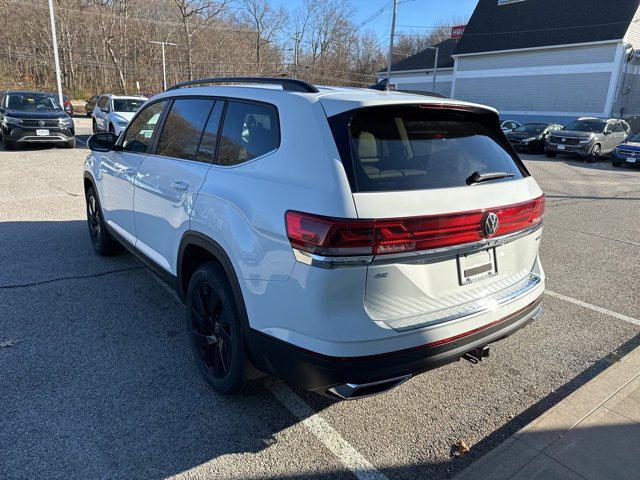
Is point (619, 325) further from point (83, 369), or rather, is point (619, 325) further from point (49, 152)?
point (49, 152)

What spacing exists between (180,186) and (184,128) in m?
0.57

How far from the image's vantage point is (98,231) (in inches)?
211

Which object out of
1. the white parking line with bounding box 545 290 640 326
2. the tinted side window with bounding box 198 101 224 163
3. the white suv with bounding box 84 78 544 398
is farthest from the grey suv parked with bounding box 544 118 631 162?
the tinted side window with bounding box 198 101 224 163

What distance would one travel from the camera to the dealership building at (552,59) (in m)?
28.1

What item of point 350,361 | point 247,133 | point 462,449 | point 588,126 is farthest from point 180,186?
point 588,126

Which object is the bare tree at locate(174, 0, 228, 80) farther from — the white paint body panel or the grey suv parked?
the white paint body panel

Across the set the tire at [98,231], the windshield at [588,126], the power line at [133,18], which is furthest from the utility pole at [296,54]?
the tire at [98,231]

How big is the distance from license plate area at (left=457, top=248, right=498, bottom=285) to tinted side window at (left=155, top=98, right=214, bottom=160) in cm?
190

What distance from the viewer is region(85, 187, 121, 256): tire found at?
516cm

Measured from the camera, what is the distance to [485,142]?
2.90 m

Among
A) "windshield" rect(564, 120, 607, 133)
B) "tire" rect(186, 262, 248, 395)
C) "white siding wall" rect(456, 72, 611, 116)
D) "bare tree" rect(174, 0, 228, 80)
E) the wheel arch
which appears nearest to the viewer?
the wheel arch

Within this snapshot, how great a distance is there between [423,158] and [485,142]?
66 centimetres

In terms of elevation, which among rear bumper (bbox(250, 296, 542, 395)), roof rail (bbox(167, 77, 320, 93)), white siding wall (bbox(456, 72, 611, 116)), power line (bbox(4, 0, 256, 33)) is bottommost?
rear bumper (bbox(250, 296, 542, 395))

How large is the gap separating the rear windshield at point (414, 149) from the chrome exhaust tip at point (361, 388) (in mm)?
910
